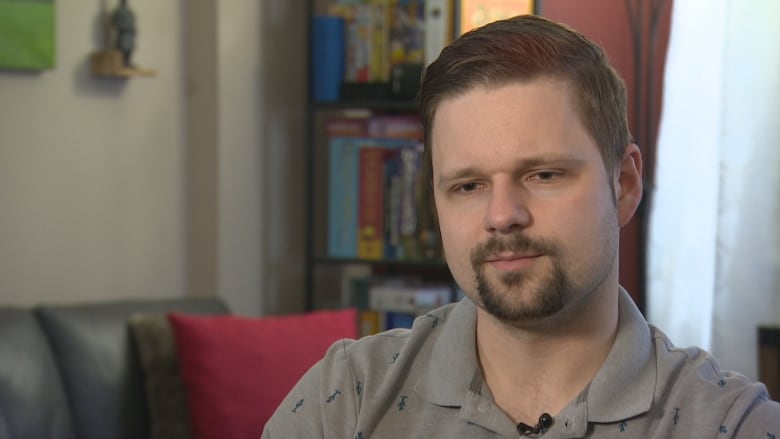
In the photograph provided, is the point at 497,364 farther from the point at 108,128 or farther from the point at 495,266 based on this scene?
the point at 108,128

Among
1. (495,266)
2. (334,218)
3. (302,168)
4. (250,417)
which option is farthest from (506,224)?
(302,168)

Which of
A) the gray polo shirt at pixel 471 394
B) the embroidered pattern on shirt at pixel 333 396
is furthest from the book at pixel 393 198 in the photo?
the embroidered pattern on shirt at pixel 333 396

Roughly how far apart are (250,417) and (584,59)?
1762 mm

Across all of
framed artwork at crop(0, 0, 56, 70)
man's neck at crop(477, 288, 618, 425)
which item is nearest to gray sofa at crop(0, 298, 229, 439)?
framed artwork at crop(0, 0, 56, 70)

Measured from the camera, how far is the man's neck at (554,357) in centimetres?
125

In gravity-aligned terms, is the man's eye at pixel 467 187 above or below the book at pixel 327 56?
below

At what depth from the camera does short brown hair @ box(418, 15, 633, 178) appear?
1.21 metres

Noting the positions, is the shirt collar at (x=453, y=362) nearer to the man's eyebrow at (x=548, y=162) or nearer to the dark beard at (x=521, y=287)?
the dark beard at (x=521, y=287)

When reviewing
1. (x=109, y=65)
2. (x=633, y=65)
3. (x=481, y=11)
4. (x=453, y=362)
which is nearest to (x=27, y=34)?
(x=109, y=65)

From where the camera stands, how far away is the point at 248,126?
3.64 meters

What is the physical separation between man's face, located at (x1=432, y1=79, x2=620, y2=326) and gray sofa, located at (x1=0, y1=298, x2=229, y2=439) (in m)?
1.65

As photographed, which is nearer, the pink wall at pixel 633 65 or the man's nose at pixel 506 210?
the man's nose at pixel 506 210

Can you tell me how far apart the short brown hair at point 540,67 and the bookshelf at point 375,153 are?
2.22 m

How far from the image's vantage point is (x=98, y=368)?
277 cm
